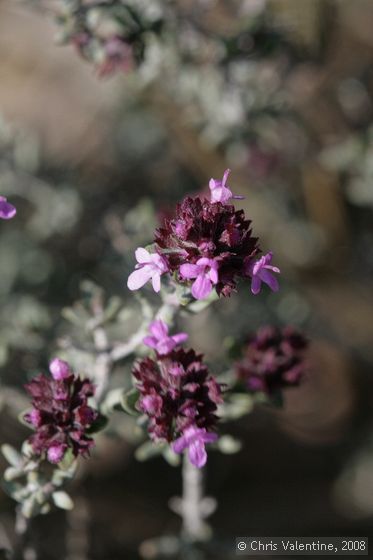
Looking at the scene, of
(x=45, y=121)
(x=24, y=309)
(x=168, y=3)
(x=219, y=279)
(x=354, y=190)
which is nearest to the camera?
(x=219, y=279)

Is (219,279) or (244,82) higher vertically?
(244,82)

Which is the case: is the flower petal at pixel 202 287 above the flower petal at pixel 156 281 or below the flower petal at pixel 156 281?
below

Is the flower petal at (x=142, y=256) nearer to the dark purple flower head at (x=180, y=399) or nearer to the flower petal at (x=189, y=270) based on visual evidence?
the flower petal at (x=189, y=270)

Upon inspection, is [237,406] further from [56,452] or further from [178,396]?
[56,452]

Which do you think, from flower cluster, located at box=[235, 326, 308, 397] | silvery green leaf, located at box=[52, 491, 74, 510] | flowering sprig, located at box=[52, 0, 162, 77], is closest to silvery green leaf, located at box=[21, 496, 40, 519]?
silvery green leaf, located at box=[52, 491, 74, 510]

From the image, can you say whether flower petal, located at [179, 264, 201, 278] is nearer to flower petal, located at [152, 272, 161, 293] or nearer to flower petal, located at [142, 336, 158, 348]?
flower petal, located at [152, 272, 161, 293]

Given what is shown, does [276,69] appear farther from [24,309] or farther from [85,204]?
[24,309]

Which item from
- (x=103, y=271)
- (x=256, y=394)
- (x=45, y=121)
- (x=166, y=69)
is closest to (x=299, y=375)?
(x=256, y=394)

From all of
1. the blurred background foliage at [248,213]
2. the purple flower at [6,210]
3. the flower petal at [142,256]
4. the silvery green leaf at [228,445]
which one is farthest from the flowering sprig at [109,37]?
the silvery green leaf at [228,445]
